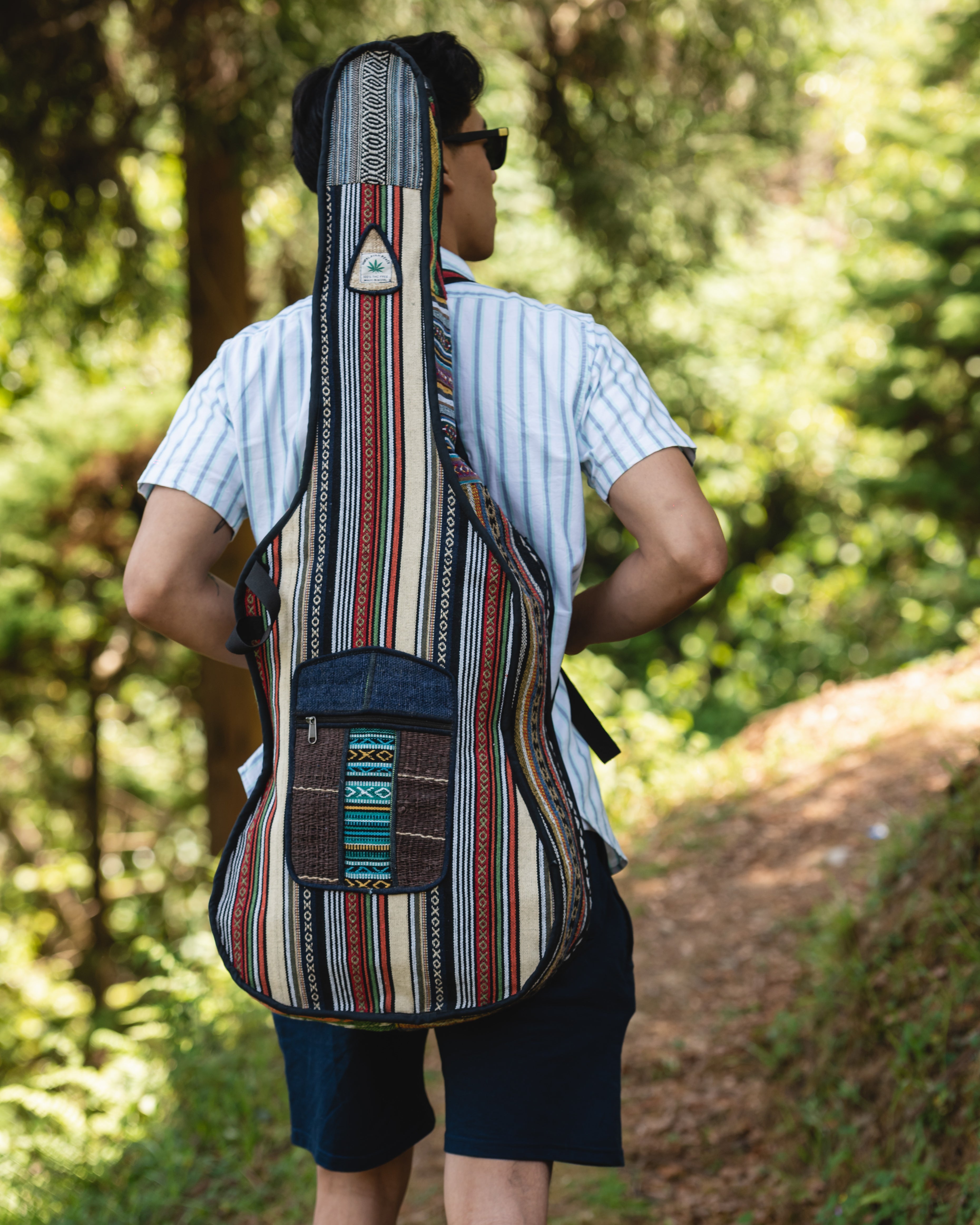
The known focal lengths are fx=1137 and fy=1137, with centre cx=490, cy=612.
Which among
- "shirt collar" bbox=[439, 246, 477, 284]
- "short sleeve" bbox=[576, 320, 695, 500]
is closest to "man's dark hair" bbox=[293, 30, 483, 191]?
"shirt collar" bbox=[439, 246, 477, 284]

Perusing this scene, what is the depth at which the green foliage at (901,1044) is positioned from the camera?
2.30 meters

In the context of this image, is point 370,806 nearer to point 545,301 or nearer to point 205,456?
point 205,456

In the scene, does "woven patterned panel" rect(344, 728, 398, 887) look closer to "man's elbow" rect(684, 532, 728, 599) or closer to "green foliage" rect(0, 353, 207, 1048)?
"man's elbow" rect(684, 532, 728, 599)

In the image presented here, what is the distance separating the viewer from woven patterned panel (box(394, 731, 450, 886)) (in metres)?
1.27

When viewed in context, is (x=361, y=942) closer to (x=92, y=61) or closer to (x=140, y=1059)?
(x=140, y=1059)

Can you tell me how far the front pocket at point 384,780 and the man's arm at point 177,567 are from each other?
0.83ft

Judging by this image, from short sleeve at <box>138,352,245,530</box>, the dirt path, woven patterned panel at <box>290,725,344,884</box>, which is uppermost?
short sleeve at <box>138,352,245,530</box>

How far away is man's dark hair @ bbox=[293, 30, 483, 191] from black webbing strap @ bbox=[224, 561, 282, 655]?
23.2 inches

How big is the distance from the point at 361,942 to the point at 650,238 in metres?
5.33

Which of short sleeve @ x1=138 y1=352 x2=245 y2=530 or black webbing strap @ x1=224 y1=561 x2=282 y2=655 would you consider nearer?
black webbing strap @ x1=224 y1=561 x2=282 y2=655

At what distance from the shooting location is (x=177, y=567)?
145 cm

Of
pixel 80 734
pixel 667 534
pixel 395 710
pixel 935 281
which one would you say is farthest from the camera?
pixel 80 734

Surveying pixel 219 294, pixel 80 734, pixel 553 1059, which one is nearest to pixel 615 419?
pixel 553 1059

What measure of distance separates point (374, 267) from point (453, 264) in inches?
8.3
